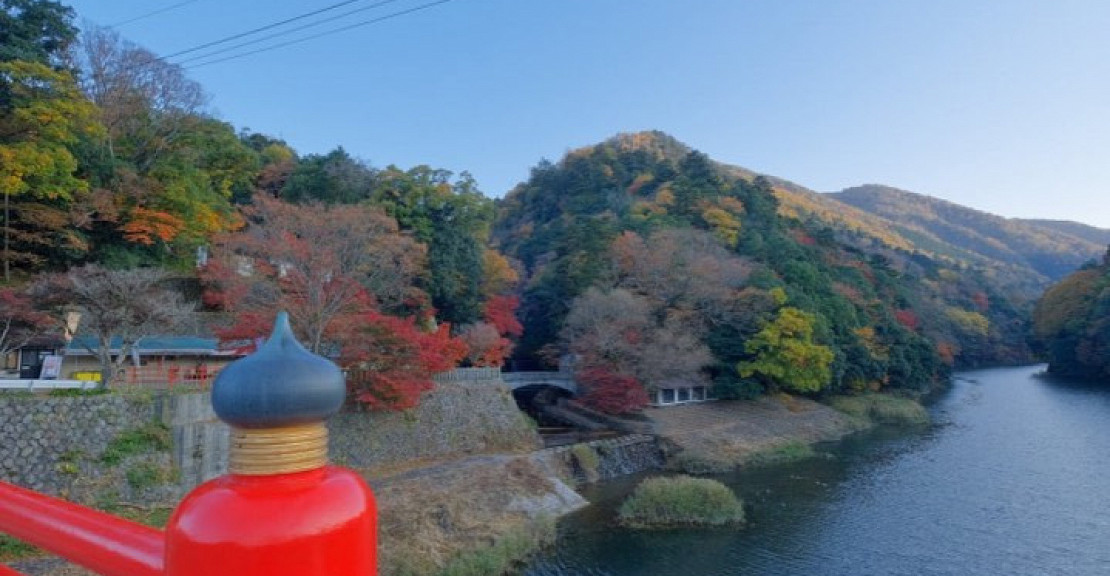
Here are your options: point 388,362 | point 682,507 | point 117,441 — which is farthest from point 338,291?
point 682,507

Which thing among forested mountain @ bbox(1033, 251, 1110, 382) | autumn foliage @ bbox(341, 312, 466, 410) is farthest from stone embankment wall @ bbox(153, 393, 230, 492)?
forested mountain @ bbox(1033, 251, 1110, 382)

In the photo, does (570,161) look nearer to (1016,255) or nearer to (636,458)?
(636,458)

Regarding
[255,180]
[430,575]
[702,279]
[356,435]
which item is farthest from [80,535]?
[255,180]

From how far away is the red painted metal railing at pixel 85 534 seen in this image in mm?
1024

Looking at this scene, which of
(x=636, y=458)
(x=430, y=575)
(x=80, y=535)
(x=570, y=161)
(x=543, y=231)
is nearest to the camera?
(x=80, y=535)

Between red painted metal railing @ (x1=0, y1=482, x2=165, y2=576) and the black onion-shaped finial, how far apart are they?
0.96 feet

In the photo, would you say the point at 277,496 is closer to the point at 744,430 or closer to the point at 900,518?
the point at 900,518

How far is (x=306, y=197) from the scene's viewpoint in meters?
24.4

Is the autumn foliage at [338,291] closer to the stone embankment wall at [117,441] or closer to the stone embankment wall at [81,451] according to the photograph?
the stone embankment wall at [117,441]

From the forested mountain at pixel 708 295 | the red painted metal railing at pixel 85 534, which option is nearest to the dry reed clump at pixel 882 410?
the forested mountain at pixel 708 295

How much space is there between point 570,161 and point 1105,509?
43109 mm

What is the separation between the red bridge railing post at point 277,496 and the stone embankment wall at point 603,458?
18419mm

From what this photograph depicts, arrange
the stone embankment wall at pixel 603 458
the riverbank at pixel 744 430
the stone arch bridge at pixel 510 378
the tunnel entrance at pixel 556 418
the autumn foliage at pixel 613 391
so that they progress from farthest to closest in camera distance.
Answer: the autumn foliage at pixel 613 391 < the tunnel entrance at pixel 556 418 < the riverbank at pixel 744 430 < the stone arch bridge at pixel 510 378 < the stone embankment wall at pixel 603 458

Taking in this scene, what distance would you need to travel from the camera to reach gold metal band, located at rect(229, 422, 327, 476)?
2.96 ft
